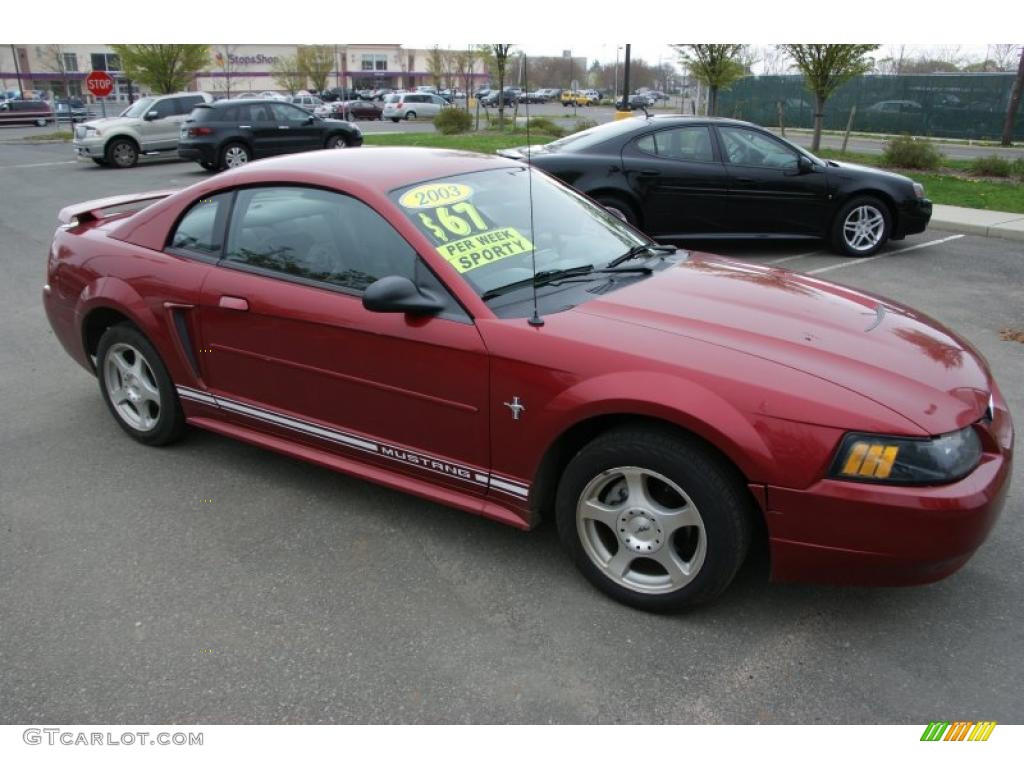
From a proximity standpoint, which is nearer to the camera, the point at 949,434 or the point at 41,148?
the point at 949,434

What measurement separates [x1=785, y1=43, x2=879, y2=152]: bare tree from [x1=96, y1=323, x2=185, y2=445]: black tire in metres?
16.5

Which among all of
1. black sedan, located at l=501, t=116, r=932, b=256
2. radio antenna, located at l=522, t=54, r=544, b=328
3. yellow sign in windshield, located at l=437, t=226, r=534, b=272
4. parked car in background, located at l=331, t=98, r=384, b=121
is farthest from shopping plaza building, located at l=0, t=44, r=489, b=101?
yellow sign in windshield, located at l=437, t=226, r=534, b=272

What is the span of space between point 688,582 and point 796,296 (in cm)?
134

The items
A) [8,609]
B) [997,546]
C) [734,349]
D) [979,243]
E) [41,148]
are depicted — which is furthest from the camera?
[41,148]

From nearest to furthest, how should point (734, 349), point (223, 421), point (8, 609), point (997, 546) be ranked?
1. point (734, 349)
2. point (8, 609)
3. point (997, 546)
4. point (223, 421)

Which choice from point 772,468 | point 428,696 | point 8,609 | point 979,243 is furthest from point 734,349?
point 979,243

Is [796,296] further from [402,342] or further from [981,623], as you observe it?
[402,342]

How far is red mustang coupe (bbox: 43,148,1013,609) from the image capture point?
258 centimetres

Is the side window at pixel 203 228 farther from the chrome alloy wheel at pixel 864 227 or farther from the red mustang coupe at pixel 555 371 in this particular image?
the chrome alloy wheel at pixel 864 227

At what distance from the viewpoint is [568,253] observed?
361cm

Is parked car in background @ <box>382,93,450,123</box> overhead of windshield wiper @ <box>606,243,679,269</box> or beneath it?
beneath

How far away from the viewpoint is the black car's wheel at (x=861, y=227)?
888 cm

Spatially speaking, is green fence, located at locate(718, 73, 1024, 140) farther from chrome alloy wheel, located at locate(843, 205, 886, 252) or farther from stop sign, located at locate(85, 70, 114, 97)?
stop sign, located at locate(85, 70, 114, 97)

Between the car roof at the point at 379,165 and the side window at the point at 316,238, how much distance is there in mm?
93
